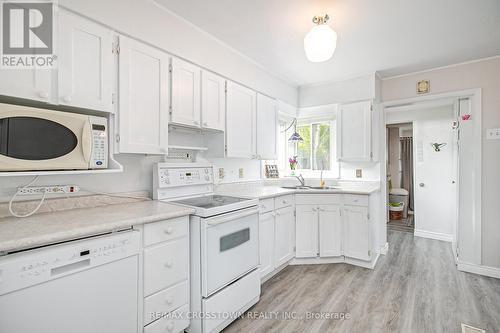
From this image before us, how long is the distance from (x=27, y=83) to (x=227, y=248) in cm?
161

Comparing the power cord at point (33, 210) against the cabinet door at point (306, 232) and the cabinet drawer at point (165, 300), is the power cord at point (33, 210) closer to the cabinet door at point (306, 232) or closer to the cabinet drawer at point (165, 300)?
the cabinet drawer at point (165, 300)

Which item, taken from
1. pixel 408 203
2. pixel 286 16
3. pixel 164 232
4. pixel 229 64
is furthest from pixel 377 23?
pixel 408 203

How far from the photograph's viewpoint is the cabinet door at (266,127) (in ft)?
9.91

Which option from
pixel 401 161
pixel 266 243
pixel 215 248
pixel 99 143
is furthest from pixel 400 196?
pixel 99 143

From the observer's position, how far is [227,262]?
187 cm

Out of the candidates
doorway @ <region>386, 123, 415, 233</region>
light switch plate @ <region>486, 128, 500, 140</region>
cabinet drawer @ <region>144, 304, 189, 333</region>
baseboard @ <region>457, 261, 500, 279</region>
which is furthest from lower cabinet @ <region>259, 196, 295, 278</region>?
doorway @ <region>386, 123, 415, 233</region>

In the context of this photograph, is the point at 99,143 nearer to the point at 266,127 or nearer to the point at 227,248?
the point at 227,248

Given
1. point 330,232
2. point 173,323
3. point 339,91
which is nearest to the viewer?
point 173,323

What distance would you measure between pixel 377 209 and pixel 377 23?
232cm

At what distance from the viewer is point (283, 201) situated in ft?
9.31

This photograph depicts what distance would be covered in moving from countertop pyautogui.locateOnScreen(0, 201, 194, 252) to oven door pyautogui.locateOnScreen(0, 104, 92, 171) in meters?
0.30

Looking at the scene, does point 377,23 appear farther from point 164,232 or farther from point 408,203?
point 408,203

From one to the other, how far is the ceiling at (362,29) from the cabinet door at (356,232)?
73.9 inches

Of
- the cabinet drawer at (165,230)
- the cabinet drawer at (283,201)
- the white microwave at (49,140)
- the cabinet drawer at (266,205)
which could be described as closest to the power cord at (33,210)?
the white microwave at (49,140)
